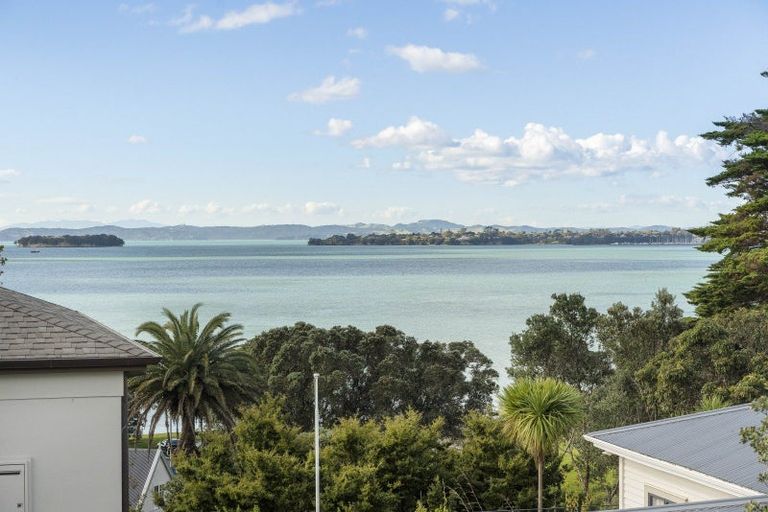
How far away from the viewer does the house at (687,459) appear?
12094mm

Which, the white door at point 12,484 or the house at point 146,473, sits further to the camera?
the house at point 146,473

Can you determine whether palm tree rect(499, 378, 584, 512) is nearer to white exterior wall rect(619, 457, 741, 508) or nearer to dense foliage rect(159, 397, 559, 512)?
white exterior wall rect(619, 457, 741, 508)

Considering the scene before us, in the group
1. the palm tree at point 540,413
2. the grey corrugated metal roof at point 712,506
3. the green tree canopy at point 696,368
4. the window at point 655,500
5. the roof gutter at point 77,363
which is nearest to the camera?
the grey corrugated metal roof at point 712,506

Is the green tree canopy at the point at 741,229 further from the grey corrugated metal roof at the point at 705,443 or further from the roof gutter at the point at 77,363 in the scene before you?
the roof gutter at the point at 77,363

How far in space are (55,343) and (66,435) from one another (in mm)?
1236

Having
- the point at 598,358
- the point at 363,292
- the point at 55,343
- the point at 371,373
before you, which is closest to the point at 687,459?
the point at 55,343

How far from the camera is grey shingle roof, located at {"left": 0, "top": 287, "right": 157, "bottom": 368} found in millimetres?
11227

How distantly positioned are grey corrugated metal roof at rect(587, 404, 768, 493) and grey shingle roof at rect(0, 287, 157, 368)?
315 inches

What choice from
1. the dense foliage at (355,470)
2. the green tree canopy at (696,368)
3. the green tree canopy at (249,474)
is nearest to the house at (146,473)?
the dense foliage at (355,470)

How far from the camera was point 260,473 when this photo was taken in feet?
50.0

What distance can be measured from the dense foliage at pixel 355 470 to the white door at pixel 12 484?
14.4 feet

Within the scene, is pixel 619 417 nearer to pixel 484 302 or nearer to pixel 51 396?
pixel 51 396

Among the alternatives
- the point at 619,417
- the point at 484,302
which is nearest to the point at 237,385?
the point at 619,417

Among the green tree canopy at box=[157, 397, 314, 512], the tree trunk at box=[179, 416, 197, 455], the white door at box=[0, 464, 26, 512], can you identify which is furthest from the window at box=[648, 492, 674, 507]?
the tree trunk at box=[179, 416, 197, 455]
